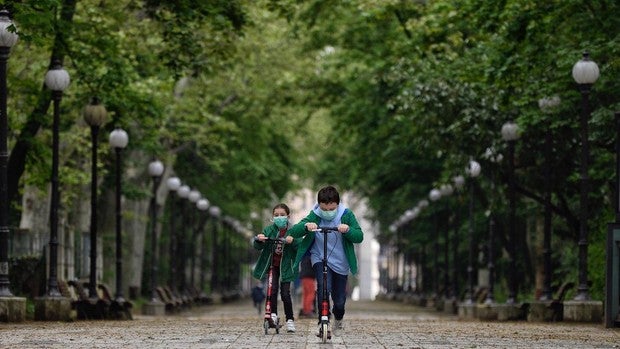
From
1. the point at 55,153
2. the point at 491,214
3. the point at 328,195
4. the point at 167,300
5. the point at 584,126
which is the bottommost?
the point at 167,300

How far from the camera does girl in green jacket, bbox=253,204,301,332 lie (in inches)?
746

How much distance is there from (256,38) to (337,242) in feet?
104

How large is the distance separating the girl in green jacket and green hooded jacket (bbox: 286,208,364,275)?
737mm

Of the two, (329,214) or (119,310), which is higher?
(329,214)

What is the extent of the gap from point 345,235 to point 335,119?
33831 millimetres

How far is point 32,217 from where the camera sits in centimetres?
3994

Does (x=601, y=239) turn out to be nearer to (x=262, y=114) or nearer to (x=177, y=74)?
(x=177, y=74)

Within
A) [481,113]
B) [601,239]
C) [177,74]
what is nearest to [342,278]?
[177,74]

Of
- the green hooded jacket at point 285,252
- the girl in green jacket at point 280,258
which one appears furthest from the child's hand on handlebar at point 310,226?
the green hooded jacket at point 285,252

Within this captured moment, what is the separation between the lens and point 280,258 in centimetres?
1959

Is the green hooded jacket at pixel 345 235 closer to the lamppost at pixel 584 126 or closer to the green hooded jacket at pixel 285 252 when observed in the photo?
the green hooded jacket at pixel 285 252

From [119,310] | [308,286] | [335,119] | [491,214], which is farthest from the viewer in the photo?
[335,119]

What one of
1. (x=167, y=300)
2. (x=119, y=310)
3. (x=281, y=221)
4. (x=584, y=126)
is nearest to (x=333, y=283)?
(x=281, y=221)

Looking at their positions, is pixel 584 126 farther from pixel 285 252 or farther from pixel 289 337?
pixel 289 337
